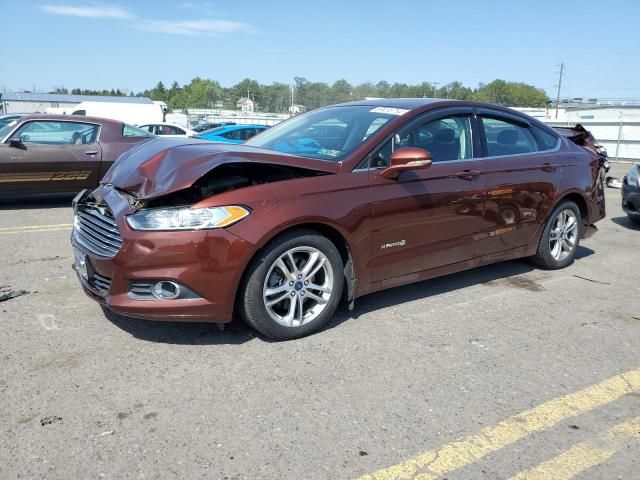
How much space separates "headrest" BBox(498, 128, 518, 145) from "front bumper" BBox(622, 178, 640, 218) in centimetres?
377

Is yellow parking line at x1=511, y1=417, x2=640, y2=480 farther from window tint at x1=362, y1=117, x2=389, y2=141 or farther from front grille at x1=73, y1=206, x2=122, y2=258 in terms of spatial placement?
front grille at x1=73, y1=206, x2=122, y2=258

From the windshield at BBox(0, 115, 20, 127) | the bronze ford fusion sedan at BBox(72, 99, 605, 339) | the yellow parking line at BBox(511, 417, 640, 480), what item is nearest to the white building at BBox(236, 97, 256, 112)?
the windshield at BBox(0, 115, 20, 127)

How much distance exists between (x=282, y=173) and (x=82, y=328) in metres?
1.71

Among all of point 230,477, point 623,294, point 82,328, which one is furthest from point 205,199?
point 623,294

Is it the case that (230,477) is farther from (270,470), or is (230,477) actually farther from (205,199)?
(205,199)

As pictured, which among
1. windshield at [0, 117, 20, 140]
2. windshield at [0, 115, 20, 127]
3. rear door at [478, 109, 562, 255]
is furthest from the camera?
windshield at [0, 115, 20, 127]

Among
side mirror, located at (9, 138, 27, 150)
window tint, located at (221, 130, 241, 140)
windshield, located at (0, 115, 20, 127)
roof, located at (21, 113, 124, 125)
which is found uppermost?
roof, located at (21, 113, 124, 125)

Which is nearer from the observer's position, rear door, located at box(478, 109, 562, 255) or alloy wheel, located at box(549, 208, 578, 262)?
rear door, located at box(478, 109, 562, 255)

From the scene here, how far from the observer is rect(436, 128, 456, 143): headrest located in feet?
14.5

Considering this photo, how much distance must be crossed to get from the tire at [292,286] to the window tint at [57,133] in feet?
20.8

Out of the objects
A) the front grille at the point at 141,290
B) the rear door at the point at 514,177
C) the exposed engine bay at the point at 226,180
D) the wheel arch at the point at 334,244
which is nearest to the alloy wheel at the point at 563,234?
the rear door at the point at 514,177

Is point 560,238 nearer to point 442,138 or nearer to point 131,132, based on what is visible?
point 442,138

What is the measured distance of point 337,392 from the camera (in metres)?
3.00

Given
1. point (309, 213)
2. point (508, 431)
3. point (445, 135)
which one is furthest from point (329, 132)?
point (508, 431)
